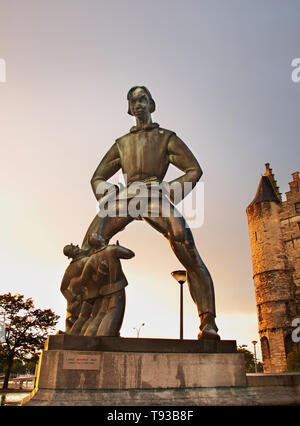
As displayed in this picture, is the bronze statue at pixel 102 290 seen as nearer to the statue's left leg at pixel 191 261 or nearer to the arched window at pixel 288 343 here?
the statue's left leg at pixel 191 261

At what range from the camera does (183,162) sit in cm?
495

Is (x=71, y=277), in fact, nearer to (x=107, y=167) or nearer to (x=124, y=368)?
(x=124, y=368)

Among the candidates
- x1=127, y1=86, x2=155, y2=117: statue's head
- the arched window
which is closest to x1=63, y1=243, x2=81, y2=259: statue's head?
x1=127, y1=86, x2=155, y2=117: statue's head

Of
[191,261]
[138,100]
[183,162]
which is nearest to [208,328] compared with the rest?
[191,261]

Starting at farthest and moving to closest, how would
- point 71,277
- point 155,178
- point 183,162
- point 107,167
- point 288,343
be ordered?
point 288,343 < point 107,167 < point 183,162 < point 155,178 < point 71,277

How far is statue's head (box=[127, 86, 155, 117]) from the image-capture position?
16.9ft

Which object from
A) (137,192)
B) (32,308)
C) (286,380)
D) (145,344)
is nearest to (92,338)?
(145,344)

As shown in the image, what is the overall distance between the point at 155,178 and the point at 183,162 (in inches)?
19.3

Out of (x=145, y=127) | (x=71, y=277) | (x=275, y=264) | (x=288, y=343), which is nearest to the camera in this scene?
(x=71, y=277)

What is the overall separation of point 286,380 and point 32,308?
83.7 ft

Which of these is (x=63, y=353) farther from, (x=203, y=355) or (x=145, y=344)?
(x=203, y=355)

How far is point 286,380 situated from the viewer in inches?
163

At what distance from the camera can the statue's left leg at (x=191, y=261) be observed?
423 centimetres
